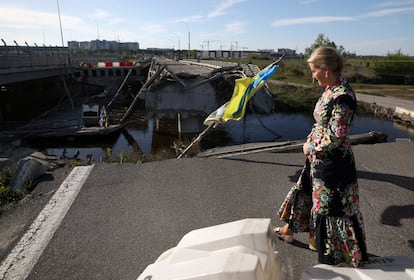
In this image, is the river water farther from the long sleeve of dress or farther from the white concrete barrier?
the white concrete barrier

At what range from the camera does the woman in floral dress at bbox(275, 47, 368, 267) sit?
9.16 ft

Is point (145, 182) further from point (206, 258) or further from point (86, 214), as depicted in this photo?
point (206, 258)

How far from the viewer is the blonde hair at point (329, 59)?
284cm

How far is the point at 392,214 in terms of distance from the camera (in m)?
4.61

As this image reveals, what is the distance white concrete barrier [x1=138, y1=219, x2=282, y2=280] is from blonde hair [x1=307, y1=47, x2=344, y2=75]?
4.78 feet

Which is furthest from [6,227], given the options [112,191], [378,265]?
[378,265]

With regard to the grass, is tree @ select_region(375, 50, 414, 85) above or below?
above

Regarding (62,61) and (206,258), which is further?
(62,61)

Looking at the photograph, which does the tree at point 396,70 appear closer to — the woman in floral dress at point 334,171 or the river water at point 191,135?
the river water at point 191,135

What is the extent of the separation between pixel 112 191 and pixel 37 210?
1.16 meters

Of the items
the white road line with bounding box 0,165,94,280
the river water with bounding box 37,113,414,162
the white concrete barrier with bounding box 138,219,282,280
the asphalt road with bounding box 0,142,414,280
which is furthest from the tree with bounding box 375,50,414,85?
the white concrete barrier with bounding box 138,219,282,280

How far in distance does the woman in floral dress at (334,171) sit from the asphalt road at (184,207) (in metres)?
0.72

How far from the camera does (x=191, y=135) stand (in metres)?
18.6

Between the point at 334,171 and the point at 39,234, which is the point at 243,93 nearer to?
the point at 334,171
